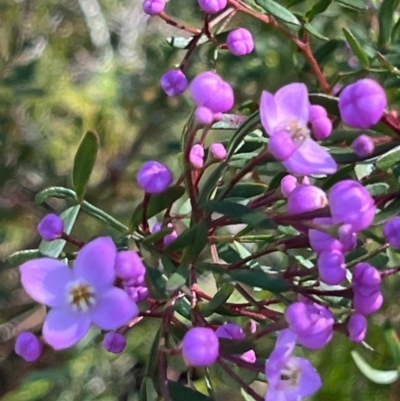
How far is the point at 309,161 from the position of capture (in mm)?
612

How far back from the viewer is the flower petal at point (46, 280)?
2.12ft

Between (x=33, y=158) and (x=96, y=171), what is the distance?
21 centimetres

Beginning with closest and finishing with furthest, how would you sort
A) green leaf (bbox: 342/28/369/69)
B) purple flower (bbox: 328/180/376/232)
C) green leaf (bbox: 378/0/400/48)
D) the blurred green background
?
purple flower (bbox: 328/180/376/232)
green leaf (bbox: 342/28/369/69)
green leaf (bbox: 378/0/400/48)
the blurred green background

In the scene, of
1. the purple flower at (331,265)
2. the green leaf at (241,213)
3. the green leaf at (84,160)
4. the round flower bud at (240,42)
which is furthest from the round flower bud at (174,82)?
the purple flower at (331,265)

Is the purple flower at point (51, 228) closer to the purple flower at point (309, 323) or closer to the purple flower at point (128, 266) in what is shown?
the purple flower at point (128, 266)

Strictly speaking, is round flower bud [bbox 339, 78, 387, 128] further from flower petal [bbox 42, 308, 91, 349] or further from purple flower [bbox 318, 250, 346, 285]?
flower petal [bbox 42, 308, 91, 349]

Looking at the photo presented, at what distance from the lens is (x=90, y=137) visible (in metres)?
0.74

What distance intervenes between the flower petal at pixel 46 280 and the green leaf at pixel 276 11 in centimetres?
45

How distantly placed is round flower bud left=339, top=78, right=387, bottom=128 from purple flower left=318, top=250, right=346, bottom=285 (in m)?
0.12

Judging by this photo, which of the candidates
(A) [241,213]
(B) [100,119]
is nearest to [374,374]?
(A) [241,213]

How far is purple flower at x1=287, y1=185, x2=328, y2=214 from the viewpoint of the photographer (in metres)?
0.63

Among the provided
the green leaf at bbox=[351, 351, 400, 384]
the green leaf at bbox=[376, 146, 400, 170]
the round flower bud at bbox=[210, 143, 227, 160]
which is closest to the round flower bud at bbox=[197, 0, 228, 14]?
the round flower bud at bbox=[210, 143, 227, 160]

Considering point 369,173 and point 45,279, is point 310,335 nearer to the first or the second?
point 45,279

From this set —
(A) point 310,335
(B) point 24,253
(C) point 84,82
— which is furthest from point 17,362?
(A) point 310,335
